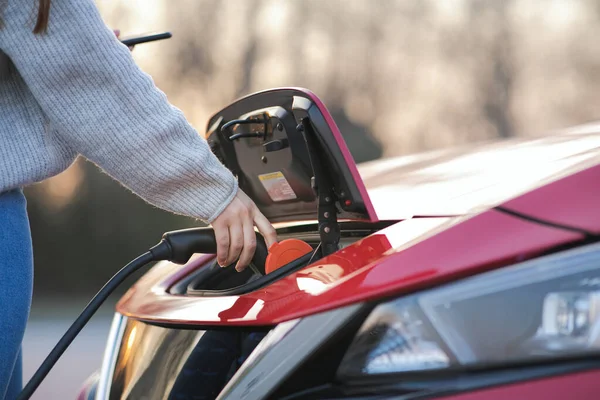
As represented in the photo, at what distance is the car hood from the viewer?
1.27 metres

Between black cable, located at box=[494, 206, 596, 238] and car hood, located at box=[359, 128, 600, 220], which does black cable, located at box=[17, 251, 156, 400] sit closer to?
car hood, located at box=[359, 128, 600, 220]

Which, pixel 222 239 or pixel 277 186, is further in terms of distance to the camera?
pixel 277 186

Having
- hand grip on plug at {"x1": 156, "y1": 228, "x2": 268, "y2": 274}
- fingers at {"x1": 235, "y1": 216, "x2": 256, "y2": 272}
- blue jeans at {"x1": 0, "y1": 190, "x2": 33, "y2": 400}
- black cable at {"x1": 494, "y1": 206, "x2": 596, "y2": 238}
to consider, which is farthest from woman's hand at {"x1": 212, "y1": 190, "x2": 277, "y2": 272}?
black cable at {"x1": 494, "y1": 206, "x2": 596, "y2": 238}

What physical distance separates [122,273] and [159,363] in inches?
7.8

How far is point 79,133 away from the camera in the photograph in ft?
4.25

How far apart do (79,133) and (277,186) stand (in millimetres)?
549

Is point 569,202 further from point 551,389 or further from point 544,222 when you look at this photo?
point 551,389

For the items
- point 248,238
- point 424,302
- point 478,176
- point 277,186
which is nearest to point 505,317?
point 424,302

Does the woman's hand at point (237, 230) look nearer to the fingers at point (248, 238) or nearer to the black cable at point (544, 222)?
the fingers at point (248, 238)

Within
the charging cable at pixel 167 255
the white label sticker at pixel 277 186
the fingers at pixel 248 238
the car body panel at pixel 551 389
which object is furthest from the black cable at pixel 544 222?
the white label sticker at pixel 277 186

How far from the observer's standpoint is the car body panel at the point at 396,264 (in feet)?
3.32

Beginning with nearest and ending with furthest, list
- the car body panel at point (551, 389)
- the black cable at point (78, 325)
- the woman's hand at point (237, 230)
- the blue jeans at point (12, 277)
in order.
Result: 1. the car body panel at point (551, 389)
2. the blue jeans at point (12, 277)
3. the woman's hand at point (237, 230)
4. the black cable at point (78, 325)

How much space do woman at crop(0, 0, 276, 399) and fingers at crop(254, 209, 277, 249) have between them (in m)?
0.03

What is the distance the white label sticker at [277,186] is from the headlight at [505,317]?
68 centimetres
